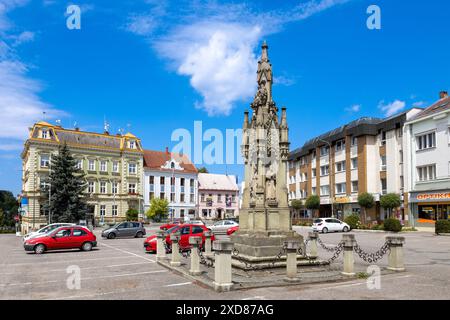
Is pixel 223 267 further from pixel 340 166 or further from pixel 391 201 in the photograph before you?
pixel 340 166

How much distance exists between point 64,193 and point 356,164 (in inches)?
1422

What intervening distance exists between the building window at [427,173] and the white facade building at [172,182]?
43745 millimetres

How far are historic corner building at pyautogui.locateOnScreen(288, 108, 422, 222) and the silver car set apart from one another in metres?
25.6

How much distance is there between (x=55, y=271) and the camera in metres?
15.0

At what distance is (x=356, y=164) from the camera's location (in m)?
50.4

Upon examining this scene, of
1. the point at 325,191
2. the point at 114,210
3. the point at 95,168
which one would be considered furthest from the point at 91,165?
the point at 325,191

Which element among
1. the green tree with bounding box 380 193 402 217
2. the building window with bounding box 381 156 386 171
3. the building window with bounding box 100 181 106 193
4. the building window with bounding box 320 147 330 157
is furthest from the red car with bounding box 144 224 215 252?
the building window with bounding box 100 181 106 193

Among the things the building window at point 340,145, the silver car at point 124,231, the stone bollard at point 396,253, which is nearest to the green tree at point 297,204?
the building window at point 340,145

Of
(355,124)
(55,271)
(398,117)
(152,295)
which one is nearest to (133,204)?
(355,124)

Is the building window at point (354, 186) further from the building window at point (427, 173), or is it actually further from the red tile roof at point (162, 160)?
the red tile roof at point (162, 160)
